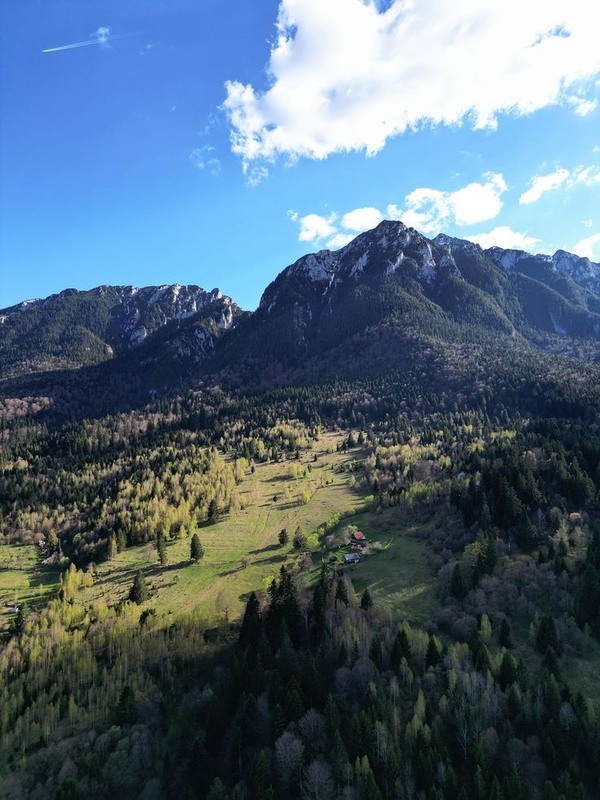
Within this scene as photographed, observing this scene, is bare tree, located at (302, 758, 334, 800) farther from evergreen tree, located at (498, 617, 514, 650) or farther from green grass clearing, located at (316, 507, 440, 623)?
green grass clearing, located at (316, 507, 440, 623)

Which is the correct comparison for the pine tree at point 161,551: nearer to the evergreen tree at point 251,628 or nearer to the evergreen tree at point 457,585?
the evergreen tree at point 251,628

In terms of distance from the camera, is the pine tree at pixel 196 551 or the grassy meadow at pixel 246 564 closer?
the grassy meadow at pixel 246 564

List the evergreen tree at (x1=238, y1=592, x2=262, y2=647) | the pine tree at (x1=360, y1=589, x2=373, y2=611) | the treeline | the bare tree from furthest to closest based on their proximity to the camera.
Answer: the pine tree at (x1=360, y1=589, x2=373, y2=611), the evergreen tree at (x1=238, y1=592, x2=262, y2=647), the treeline, the bare tree

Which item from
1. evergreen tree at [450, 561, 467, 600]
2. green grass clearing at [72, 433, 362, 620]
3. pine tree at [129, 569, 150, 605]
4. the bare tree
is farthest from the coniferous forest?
green grass clearing at [72, 433, 362, 620]

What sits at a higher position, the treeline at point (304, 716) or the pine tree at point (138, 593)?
the pine tree at point (138, 593)

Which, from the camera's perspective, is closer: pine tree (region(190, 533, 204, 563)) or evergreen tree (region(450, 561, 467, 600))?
evergreen tree (region(450, 561, 467, 600))

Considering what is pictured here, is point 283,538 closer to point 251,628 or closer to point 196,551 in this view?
point 196,551

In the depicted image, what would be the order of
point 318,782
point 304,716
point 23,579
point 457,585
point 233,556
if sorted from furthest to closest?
point 233,556, point 23,579, point 457,585, point 304,716, point 318,782

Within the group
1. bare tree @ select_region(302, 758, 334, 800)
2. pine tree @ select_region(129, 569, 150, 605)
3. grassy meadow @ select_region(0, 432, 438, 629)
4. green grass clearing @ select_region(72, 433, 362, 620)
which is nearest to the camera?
bare tree @ select_region(302, 758, 334, 800)

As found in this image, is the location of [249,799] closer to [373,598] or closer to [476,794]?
[476,794]

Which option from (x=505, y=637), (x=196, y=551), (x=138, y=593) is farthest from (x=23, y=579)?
(x=505, y=637)

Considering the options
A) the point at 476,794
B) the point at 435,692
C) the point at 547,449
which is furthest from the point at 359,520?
the point at 476,794

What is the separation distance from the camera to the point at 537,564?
8300cm

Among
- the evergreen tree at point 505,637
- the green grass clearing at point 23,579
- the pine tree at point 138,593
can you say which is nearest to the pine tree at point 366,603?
the evergreen tree at point 505,637
